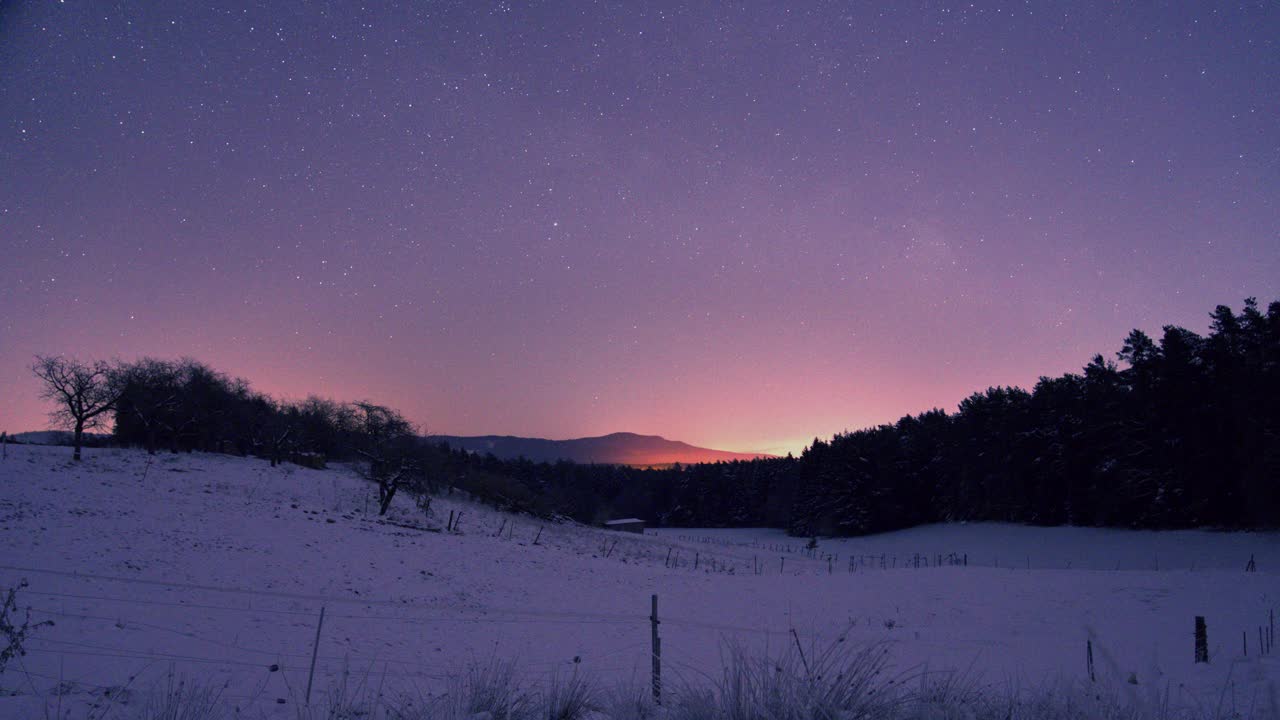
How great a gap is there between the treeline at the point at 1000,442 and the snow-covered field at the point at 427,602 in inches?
141

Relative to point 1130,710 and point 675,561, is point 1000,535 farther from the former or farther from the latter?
point 1130,710

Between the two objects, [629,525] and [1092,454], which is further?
[629,525]

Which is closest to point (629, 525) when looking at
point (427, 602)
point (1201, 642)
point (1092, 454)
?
point (1092, 454)

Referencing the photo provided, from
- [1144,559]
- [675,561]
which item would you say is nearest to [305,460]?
[675,561]

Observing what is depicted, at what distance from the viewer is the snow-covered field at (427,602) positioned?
38.0ft

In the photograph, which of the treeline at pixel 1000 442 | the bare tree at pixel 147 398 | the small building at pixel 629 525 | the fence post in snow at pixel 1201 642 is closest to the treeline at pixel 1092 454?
the treeline at pixel 1000 442

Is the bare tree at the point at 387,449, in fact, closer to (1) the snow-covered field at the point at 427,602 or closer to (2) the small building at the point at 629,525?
(1) the snow-covered field at the point at 427,602

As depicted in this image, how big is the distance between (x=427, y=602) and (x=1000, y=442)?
56.7m

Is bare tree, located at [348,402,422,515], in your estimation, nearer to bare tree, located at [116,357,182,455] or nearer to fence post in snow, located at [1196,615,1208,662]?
bare tree, located at [116,357,182,455]

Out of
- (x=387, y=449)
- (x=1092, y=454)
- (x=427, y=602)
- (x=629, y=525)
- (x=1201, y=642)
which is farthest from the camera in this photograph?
(x=629, y=525)

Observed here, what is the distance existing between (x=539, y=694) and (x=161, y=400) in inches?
2006

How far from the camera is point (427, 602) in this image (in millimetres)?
20625

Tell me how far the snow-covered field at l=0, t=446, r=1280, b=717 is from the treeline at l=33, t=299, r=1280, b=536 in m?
3.58

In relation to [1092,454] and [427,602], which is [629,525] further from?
[427,602]
